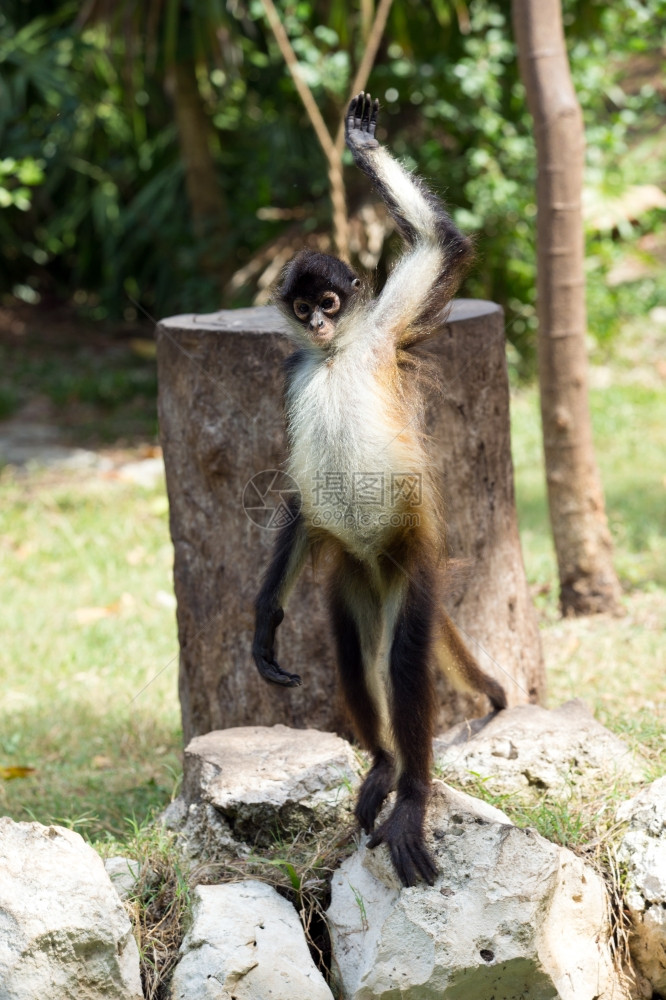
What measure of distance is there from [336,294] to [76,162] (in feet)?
31.0

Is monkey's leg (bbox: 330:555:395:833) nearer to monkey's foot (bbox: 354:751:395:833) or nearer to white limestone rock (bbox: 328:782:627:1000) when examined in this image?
monkey's foot (bbox: 354:751:395:833)

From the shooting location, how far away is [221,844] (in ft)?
11.0

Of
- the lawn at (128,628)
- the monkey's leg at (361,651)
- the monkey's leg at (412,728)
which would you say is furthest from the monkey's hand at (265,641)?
the lawn at (128,628)

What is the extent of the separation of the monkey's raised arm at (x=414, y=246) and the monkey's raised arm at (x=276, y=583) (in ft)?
2.50

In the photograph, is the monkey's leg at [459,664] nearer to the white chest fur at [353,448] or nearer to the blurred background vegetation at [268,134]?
the white chest fur at [353,448]

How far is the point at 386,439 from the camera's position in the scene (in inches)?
117

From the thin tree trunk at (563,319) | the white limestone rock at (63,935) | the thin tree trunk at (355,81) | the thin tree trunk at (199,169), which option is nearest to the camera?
the white limestone rock at (63,935)

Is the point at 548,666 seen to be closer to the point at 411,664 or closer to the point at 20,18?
the point at 411,664

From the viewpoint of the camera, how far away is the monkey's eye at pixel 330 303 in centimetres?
301

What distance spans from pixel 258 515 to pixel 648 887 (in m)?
1.88

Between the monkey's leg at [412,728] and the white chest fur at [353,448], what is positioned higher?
the white chest fur at [353,448]

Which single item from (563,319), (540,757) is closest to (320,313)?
(540,757)

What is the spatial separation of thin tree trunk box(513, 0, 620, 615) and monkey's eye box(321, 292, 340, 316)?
269cm

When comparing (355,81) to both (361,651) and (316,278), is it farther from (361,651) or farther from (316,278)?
(361,651)
